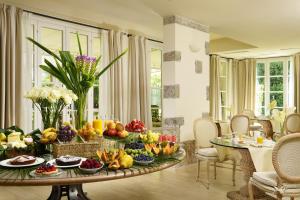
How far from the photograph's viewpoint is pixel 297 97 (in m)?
9.16

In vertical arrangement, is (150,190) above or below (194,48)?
below

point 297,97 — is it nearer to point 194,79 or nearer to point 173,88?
point 194,79

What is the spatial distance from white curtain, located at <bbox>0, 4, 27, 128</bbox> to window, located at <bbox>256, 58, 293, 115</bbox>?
7.66 m

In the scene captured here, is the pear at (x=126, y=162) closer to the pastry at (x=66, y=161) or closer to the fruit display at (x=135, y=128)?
the pastry at (x=66, y=161)

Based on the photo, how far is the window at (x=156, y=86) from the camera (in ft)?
23.9

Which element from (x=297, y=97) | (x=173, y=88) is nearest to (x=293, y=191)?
(x=173, y=88)

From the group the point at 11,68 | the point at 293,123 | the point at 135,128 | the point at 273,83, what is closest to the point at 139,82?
the point at 11,68

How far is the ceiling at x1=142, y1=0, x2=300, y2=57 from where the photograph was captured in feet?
15.5

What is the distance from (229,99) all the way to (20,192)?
299 inches

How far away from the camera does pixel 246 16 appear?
5.43 meters

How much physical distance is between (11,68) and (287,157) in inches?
155

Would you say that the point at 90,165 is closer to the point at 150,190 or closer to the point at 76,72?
the point at 76,72

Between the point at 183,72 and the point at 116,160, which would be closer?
the point at 116,160

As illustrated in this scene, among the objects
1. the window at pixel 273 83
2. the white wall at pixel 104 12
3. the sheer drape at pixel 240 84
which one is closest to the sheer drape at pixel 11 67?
the white wall at pixel 104 12
